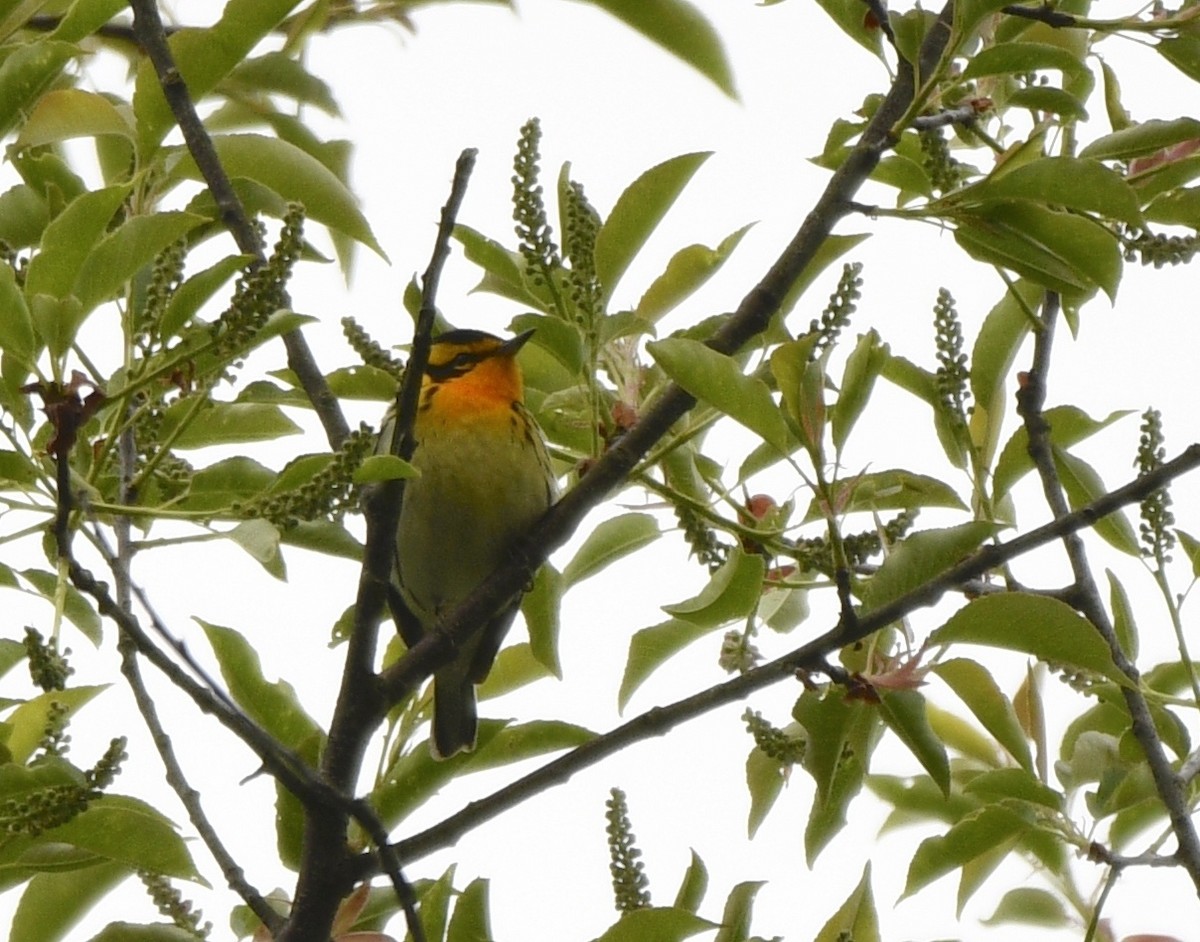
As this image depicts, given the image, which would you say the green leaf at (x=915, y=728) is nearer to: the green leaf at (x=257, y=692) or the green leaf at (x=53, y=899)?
the green leaf at (x=257, y=692)

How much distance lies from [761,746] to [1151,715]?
695 mm

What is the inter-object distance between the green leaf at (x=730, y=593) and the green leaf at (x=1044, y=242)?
54 centimetres

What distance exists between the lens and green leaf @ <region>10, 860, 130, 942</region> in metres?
2.36

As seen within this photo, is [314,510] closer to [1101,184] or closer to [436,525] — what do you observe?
[1101,184]

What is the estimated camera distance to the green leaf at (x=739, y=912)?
213 cm

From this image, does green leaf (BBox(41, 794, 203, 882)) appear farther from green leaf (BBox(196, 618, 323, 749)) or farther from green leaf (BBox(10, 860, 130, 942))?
green leaf (BBox(196, 618, 323, 749))

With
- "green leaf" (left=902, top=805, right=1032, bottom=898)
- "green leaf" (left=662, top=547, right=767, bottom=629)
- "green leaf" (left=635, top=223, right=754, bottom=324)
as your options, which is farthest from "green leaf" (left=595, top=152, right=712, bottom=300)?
"green leaf" (left=902, top=805, right=1032, bottom=898)

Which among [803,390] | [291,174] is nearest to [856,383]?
[803,390]

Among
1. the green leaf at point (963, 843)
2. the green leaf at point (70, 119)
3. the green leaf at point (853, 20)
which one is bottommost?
the green leaf at point (963, 843)

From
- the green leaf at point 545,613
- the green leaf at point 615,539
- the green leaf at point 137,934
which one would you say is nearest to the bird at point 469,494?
the green leaf at point 545,613

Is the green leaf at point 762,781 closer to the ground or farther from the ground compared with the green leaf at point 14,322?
closer to the ground

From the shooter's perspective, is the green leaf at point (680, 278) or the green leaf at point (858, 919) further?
the green leaf at point (680, 278)

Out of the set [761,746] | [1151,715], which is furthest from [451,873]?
[1151,715]

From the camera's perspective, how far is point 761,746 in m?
2.30
